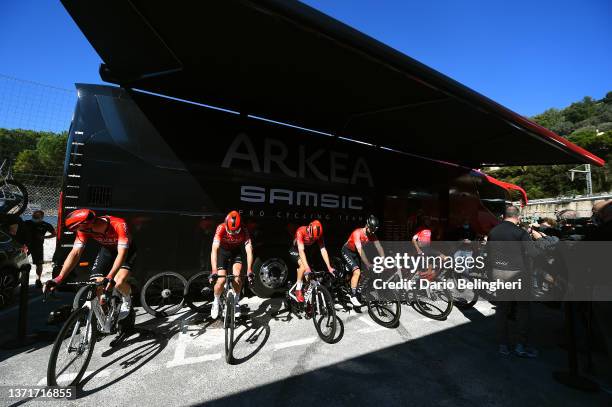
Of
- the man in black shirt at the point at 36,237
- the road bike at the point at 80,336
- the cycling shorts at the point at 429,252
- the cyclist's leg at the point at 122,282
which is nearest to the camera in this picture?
the road bike at the point at 80,336

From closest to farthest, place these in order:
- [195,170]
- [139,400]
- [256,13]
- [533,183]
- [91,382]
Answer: [139,400] < [91,382] < [256,13] < [195,170] < [533,183]

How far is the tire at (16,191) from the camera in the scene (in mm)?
6039

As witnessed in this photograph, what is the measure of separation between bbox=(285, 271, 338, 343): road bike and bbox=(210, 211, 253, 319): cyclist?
40.6 inches

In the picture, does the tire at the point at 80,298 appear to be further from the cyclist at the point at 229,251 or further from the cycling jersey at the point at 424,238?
the cycling jersey at the point at 424,238

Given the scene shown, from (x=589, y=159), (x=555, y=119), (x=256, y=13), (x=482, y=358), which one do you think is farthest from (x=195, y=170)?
(x=555, y=119)

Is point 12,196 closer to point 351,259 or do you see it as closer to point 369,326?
point 351,259

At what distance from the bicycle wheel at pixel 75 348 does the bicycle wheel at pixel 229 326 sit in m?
1.47

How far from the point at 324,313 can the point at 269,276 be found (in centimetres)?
191

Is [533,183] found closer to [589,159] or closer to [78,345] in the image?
[589,159]

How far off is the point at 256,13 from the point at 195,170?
9.55 ft

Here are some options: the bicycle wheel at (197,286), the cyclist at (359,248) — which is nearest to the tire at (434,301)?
the cyclist at (359,248)

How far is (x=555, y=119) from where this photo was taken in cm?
9844

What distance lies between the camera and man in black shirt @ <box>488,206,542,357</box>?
3.86 meters

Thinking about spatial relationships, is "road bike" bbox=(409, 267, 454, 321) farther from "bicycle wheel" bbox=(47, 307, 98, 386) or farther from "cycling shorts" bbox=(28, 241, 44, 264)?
"cycling shorts" bbox=(28, 241, 44, 264)
